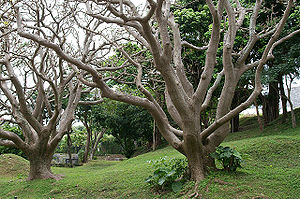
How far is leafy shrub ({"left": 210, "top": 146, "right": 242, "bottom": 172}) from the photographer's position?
501 cm

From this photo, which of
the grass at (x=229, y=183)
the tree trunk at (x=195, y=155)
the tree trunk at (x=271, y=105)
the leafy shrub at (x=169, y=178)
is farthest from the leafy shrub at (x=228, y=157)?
the tree trunk at (x=271, y=105)

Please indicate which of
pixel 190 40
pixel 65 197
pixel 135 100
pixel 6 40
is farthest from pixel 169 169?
pixel 190 40

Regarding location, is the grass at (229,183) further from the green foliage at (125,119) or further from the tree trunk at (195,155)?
the green foliage at (125,119)

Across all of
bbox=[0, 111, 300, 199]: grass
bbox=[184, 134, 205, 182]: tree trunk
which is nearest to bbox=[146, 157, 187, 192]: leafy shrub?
bbox=[0, 111, 300, 199]: grass

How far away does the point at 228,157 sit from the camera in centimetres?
501

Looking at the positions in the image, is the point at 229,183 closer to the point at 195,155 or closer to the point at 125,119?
the point at 195,155

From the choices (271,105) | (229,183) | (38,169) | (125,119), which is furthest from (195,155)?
(125,119)

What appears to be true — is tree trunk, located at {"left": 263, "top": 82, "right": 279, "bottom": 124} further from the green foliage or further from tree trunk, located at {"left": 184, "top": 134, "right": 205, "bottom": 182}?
tree trunk, located at {"left": 184, "top": 134, "right": 205, "bottom": 182}

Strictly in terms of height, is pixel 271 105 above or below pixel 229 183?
above

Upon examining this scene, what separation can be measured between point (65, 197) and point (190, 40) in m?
8.81

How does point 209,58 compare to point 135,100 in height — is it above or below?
above

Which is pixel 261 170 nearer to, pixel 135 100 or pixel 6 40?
pixel 135 100

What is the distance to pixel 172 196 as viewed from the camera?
488 centimetres

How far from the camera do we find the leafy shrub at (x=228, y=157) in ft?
16.4
